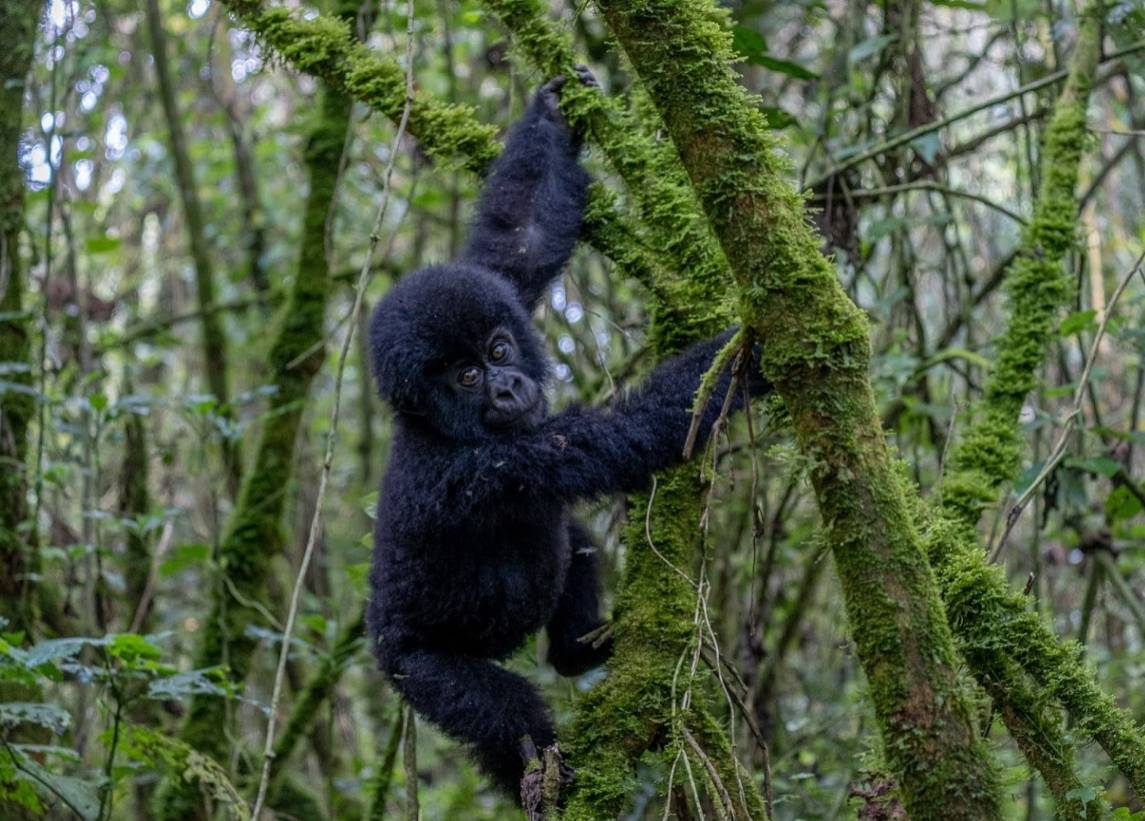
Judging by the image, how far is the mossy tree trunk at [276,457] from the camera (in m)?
6.00

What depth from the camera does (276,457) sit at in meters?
6.29

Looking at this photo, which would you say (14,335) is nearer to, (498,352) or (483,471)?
(498,352)

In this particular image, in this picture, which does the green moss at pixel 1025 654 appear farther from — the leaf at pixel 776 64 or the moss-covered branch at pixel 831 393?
the leaf at pixel 776 64

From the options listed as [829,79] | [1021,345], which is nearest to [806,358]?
[1021,345]

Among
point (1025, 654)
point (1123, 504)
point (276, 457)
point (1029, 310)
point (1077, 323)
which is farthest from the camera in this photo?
point (276, 457)

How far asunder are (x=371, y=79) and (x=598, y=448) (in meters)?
1.55

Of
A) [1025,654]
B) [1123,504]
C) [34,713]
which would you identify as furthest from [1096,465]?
[34,713]

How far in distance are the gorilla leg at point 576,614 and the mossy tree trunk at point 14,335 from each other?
2419 millimetres

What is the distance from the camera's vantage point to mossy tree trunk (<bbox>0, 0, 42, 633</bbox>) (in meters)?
5.11

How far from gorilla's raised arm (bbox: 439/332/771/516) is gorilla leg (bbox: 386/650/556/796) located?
0.61 meters

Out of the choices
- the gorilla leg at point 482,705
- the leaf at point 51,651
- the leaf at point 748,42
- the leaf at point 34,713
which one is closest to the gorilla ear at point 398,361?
the gorilla leg at point 482,705

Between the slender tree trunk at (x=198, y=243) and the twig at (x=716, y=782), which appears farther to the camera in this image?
the slender tree trunk at (x=198, y=243)

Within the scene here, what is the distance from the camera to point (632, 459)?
346 centimetres

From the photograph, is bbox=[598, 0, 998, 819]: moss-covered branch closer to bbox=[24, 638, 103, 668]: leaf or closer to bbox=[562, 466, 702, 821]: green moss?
bbox=[562, 466, 702, 821]: green moss
